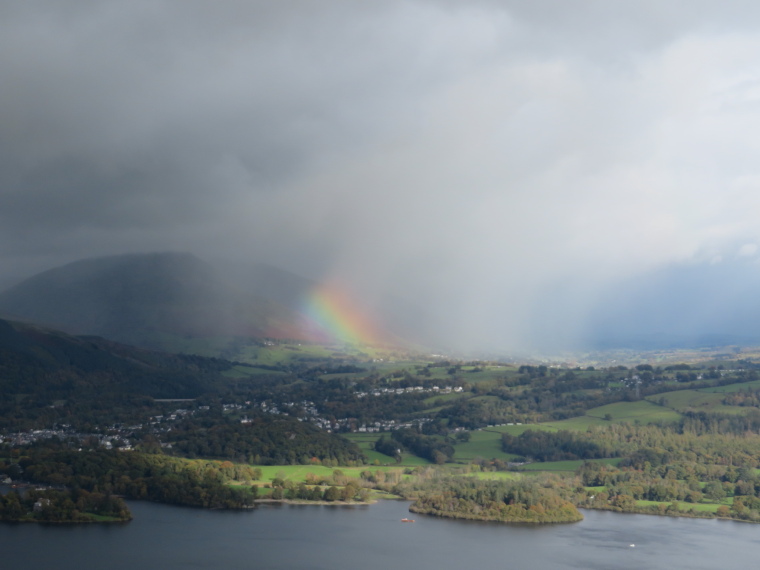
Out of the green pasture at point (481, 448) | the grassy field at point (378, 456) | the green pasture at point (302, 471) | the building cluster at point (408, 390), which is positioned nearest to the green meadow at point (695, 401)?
the green pasture at point (481, 448)

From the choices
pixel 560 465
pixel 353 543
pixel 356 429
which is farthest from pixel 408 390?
pixel 353 543

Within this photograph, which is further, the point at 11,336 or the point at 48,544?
the point at 11,336

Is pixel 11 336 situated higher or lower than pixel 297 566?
higher

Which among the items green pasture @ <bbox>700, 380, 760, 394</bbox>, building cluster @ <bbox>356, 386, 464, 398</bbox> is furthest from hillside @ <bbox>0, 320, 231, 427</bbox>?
green pasture @ <bbox>700, 380, 760, 394</bbox>

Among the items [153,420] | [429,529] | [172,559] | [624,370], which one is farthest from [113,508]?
[624,370]

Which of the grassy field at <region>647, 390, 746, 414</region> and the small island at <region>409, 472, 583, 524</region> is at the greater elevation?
the grassy field at <region>647, 390, 746, 414</region>

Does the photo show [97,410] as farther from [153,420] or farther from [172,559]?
[172,559]

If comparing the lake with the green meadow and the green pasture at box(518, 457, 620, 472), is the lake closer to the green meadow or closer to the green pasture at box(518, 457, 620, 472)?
the green pasture at box(518, 457, 620, 472)

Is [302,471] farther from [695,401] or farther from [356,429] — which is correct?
[695,401]

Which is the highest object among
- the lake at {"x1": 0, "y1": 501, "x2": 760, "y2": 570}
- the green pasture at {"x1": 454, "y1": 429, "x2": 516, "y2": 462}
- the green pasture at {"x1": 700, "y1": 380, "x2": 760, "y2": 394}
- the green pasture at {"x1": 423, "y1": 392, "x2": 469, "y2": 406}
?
the green pasture at {"x1": 700, "y1": 380, "x2": 760, "y2": 394}

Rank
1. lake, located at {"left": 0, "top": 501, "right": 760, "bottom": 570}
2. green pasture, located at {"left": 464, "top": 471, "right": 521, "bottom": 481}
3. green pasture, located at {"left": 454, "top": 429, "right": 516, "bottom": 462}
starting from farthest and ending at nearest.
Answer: green pasture, located at {"left": 454, "top": 429, "right": 516, "bottom": 462}
green pasture, located at {"left": 464, "top": 471, "right": 521, "bottom": 481}
lake, located at {"left": 0, "top": 501, "right": 760, "bottom": 570}
